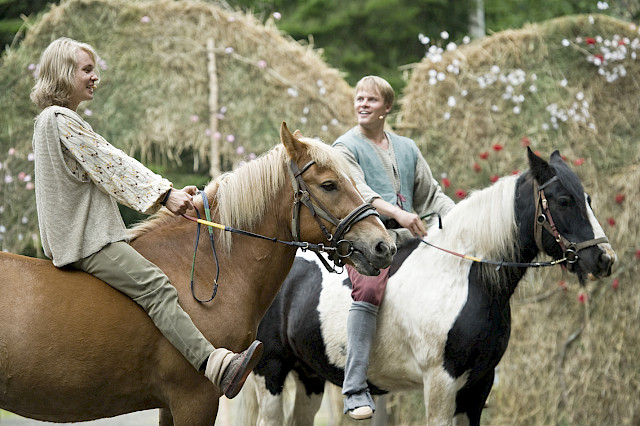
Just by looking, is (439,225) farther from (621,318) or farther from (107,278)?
(621,318)

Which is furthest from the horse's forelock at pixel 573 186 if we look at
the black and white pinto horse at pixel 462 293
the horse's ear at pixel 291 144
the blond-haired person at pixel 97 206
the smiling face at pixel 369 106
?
the blond-haired person at pixel 97 206

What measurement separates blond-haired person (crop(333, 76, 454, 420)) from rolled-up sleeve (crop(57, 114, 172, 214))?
152 centimetres

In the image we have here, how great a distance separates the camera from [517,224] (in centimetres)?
479

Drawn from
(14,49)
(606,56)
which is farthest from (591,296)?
(14,49)

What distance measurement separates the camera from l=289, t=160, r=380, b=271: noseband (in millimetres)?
3611

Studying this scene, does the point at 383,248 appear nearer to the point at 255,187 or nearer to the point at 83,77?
the point at 255,187

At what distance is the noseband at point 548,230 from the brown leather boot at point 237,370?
2090 millimetres

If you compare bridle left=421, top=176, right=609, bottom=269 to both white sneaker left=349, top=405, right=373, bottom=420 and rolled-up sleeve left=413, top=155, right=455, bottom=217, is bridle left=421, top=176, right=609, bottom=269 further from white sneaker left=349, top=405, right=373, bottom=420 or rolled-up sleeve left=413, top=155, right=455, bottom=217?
white sneaker left=349, top=405, right=373, bottom=420

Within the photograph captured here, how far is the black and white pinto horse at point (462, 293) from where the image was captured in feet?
15.2

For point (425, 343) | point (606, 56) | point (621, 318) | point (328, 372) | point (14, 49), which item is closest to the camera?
point (425, 343)

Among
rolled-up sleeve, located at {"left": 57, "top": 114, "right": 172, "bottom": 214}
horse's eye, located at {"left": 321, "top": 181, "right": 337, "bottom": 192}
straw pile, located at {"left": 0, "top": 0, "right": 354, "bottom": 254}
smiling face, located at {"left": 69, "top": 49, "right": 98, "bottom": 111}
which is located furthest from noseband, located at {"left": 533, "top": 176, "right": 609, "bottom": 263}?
straw pile, located at {"left": 0, "top": 0, "right": 354, "bottom": 254}

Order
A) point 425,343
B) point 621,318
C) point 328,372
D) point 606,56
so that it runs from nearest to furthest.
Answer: point 425,343 → point 328,372 → point 621,318 → point 606,56

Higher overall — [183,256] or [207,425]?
[183,256]

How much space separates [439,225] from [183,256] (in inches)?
76.7
